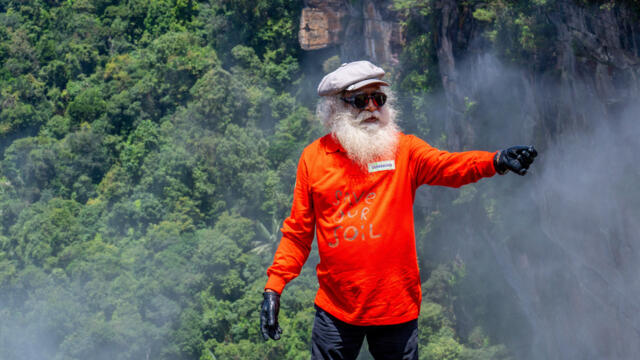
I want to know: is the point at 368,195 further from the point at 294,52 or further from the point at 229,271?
the point at 294,52

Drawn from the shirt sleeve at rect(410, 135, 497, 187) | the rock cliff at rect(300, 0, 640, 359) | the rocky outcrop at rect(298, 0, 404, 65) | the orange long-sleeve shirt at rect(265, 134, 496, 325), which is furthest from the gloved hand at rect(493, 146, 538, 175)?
the rocky outcrop at rect(298, 0, 404, 65)

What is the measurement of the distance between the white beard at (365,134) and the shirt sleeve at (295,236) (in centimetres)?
25

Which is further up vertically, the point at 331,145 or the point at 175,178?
the point at 331,145

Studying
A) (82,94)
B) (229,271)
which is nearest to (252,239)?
(229,271)

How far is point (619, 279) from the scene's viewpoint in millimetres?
19641

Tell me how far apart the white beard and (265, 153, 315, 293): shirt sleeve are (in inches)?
9.7

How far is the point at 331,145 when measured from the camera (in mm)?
3564

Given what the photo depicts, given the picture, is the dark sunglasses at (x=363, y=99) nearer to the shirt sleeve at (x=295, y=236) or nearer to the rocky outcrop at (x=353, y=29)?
the shirt sleeve at (x=295, y=236)

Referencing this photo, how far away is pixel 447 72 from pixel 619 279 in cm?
1130

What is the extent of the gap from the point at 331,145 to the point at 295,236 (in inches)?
19.5

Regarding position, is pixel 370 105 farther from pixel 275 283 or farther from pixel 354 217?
pixel 275 283

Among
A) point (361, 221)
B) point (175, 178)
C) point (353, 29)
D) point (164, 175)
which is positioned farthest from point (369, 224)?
point (164, 175)

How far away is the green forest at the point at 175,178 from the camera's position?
96.8 feet

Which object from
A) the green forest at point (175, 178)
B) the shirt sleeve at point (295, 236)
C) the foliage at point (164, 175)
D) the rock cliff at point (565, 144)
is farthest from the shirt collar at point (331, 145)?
the foliage at point (164, 175)
